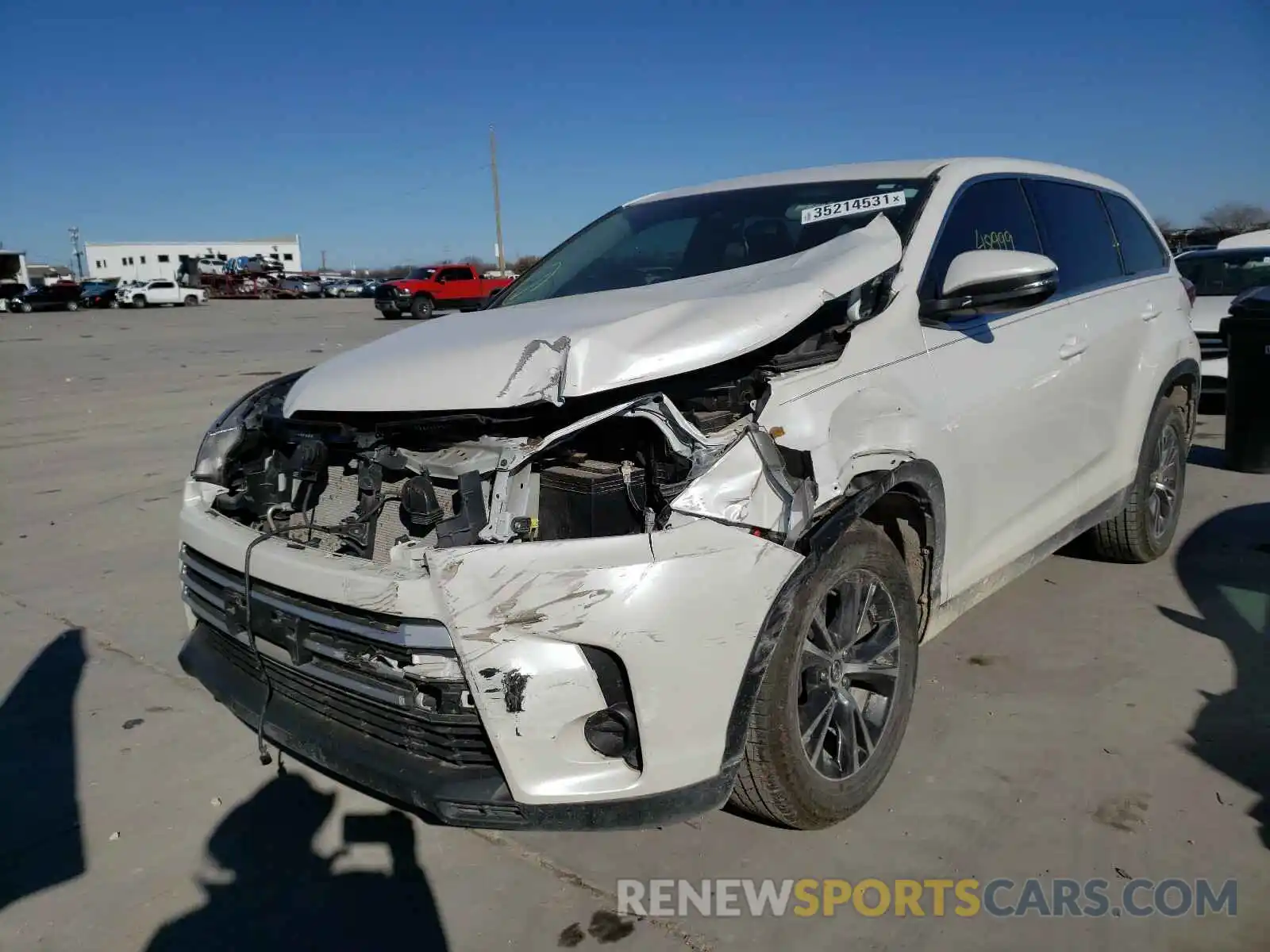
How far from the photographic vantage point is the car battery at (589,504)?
7.38ft

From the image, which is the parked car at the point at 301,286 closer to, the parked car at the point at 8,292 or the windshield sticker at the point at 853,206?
the parked car at the point at 8,292

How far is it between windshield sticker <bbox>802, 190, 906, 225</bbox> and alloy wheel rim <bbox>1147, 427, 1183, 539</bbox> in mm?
2115

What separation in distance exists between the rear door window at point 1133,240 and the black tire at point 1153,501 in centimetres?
67

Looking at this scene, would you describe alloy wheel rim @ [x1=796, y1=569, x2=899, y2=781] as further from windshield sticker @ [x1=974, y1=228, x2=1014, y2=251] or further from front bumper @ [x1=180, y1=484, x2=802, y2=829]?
windshield sticker @ [x1=974, y1=228, x2=1014, y2=251]

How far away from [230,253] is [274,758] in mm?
83230

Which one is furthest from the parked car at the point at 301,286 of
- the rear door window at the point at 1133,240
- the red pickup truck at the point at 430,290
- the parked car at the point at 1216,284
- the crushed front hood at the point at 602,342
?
the crushed front hood at the point at 602,342

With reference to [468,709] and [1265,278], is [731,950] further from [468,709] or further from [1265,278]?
[1265,278]

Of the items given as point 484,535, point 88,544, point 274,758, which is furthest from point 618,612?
point 88,544

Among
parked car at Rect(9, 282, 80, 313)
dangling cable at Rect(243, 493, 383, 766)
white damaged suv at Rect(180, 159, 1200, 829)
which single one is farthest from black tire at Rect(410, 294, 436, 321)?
dangling cable at Rect(243, 493, 383, 766)

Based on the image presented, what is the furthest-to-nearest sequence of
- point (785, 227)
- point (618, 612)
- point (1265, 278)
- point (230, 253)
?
point (230, 253) < point (1265, 278) < point (785, 227) < point (618, 612)

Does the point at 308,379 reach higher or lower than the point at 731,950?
higher

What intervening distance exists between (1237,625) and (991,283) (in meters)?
2.19

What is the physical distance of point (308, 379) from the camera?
3010mm

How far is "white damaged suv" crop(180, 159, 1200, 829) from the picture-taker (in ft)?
6.93
